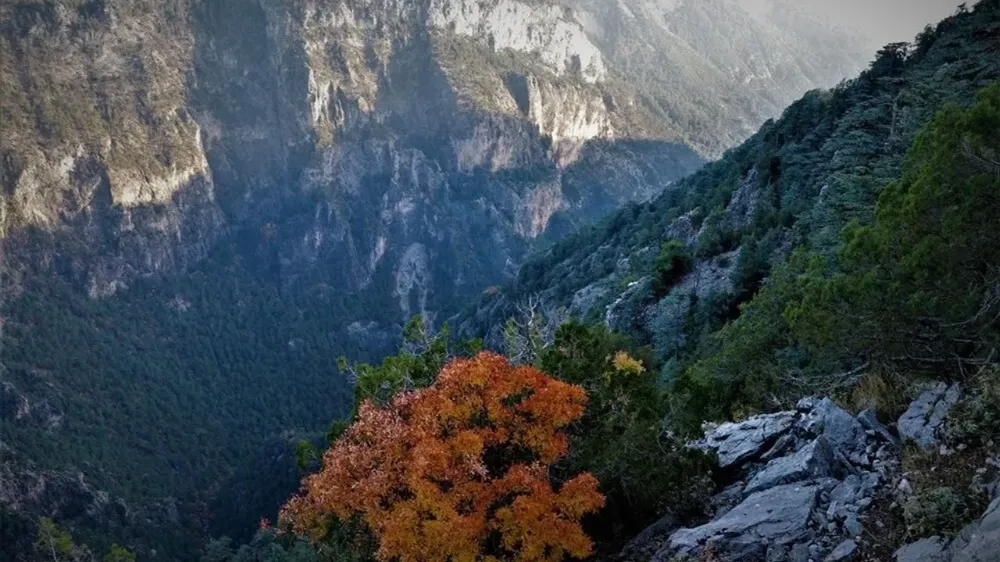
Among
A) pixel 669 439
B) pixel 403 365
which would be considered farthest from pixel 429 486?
pixel 403 365

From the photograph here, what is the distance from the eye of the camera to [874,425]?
1442 cm

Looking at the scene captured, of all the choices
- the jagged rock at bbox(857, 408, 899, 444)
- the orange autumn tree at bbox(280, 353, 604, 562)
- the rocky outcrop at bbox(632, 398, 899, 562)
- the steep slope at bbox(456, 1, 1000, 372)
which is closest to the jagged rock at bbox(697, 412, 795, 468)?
the rocky outcrop at bbox(632, 398, 899, 562)

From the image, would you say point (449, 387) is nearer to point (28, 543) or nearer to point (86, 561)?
point (86, 561)

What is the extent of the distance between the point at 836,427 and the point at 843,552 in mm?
4193

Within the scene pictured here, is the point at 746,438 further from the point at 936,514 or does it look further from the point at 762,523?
the point at 936,514

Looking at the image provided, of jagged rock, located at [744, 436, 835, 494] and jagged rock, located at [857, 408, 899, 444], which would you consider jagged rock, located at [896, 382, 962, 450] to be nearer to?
jagged rock, located at [857, 408, 899, 444]

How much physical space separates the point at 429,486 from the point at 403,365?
872cm

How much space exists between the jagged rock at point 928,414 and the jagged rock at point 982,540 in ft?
11.0

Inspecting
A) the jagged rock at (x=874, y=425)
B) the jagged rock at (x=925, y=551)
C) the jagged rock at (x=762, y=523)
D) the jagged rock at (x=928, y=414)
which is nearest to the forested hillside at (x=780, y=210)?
the jagged rock at (x=874, y=425)

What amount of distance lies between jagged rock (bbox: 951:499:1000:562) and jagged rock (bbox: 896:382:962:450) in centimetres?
334

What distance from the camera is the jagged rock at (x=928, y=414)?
1273 centimetres

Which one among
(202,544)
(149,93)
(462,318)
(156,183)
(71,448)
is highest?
(149,93)

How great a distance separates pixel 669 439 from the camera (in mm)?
17562

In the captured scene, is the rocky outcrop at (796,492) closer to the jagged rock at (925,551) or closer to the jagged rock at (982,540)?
the jagged rock at (925,551)
